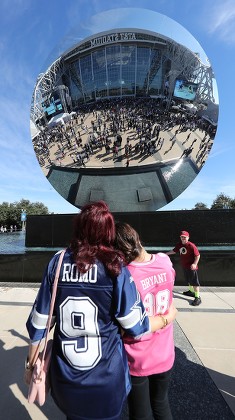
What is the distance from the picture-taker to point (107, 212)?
1.48 metres

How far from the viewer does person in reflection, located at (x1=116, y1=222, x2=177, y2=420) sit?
165 cm

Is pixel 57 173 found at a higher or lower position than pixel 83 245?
higher

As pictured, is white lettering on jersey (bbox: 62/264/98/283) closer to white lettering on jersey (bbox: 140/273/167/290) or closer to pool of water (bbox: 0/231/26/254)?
white lettering on jersey (bbox: 140/273/167/290)

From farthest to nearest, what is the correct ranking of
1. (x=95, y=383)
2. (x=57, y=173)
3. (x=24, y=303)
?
(x=57, y=173) → (x=24, y=303) → (x=95, y=383)

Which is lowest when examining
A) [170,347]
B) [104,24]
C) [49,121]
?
[170,347]

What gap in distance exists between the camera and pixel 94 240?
1.42 metres

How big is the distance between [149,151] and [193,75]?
8.55 ft

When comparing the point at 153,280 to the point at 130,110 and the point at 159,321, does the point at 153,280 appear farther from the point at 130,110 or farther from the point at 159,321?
the point at 130,110

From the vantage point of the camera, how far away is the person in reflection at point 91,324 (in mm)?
1312

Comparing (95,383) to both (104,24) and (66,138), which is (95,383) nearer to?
(66,138)

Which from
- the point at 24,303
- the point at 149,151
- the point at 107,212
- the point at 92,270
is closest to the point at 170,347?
the point at 92,270

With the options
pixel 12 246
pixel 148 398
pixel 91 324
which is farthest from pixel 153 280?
pixel 12 246

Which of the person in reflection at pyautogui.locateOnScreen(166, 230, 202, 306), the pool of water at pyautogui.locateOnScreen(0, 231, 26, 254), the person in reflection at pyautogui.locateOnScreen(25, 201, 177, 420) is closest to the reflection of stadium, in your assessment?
the pool of water at pyautogui.locateOnScreen(0, 231, 26, 254)

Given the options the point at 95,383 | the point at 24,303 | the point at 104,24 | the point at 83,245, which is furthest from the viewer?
the point at 104,24
